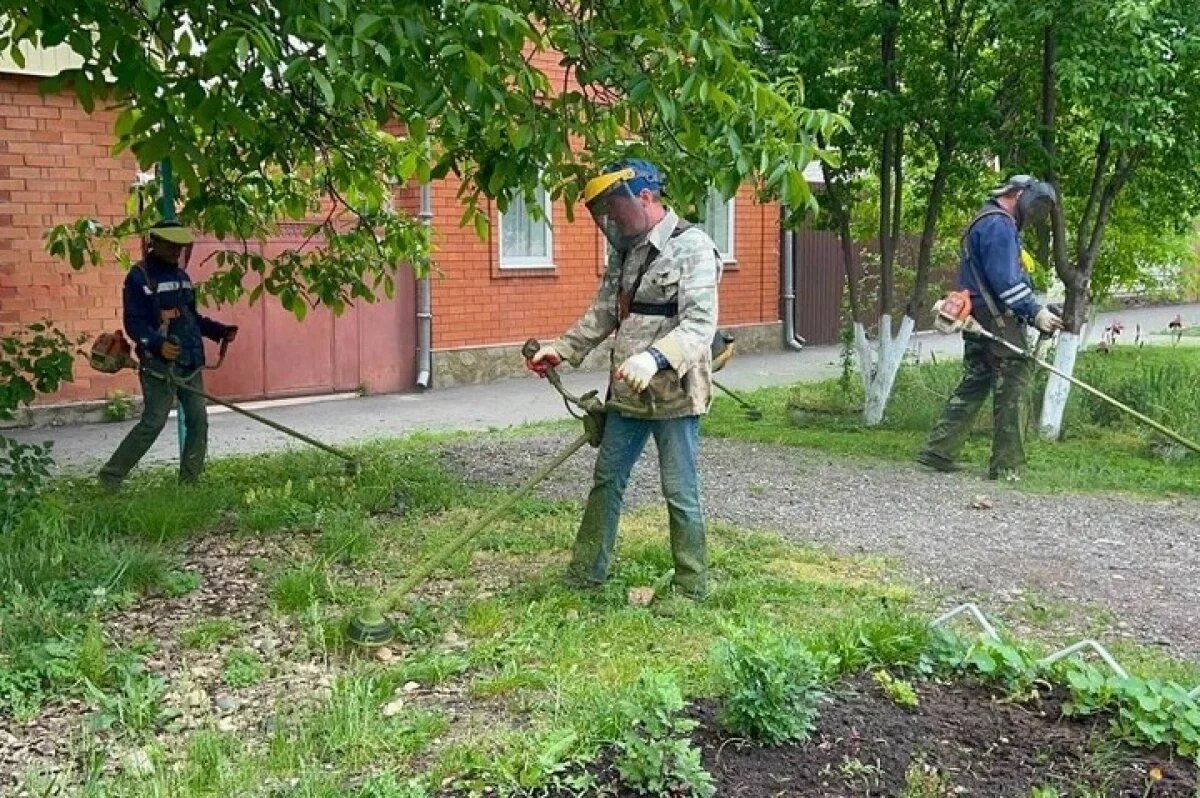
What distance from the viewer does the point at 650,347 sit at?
183 inches

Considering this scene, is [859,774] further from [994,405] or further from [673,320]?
[994,405]

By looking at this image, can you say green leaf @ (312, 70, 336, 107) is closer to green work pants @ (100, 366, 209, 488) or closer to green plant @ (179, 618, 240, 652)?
green plant @ (179, 618, 240, 652)

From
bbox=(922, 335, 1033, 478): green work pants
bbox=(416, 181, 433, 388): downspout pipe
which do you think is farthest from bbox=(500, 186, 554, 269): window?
bbox=(922, 335, 1033, 478): green work pants

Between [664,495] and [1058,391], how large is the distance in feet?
17.2

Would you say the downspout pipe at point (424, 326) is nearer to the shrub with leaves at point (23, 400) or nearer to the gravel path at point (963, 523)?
the gravel path at point (963, 523)

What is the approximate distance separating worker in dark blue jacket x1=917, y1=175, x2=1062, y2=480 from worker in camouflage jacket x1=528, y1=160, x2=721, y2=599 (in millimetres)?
3338

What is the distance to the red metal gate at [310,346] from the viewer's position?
1162 cm

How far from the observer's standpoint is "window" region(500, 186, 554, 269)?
46.7 ft

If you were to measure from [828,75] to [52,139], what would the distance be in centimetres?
644

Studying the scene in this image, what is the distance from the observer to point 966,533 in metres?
6.65

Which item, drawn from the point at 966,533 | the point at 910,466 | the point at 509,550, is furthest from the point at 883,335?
the point at 509,550

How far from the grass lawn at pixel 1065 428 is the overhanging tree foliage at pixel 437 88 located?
3.79 m

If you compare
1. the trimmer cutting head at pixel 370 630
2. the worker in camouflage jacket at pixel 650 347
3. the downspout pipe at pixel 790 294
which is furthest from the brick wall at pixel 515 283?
the trimmer cutting head at pixel 370 630

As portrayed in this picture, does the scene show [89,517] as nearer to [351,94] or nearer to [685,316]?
[351,94]
